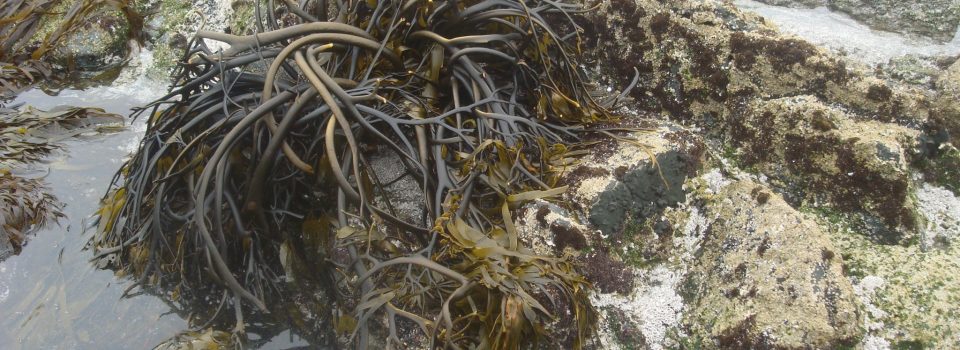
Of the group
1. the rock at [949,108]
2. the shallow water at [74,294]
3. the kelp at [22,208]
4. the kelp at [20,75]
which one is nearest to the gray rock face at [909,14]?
the rock at [949,108]

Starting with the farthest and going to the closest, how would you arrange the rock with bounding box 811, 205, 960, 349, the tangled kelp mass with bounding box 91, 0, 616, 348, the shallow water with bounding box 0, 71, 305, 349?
the shallow water with bounding box 0, 71, 305, 349 → the tangled kelp mass with bounding box 91, 0, 616, 348 → the rock with bounding box 811, 205, 960, 349

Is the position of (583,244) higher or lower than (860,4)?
lower

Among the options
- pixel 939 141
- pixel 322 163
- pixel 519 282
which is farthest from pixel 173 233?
pixel 939 141

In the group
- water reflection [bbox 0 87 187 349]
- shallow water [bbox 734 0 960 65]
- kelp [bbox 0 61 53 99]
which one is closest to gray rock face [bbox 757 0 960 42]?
shallow water [bbox 734 0 960 65]

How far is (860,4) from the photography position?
8.07ft

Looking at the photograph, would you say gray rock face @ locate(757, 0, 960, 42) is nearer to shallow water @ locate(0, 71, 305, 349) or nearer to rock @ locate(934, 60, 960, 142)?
rock @ locate(934, 60, 960, 142)

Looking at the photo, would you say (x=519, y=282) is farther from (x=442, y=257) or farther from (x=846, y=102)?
(x=846, y=102)

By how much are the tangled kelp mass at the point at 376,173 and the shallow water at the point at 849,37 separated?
2.54 ft

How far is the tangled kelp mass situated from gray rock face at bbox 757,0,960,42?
107 centimetres

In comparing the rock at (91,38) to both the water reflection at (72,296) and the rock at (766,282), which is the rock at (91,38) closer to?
the water reflection at (72,296)

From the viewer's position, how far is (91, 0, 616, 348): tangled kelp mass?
1.61 meters

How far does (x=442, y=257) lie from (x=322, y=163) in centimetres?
45

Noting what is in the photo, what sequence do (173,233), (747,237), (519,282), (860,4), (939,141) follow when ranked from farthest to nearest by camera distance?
(860,4)
(173,233)
(939,141)
(747,237)
(519,282)

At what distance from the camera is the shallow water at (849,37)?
2.15 metres
